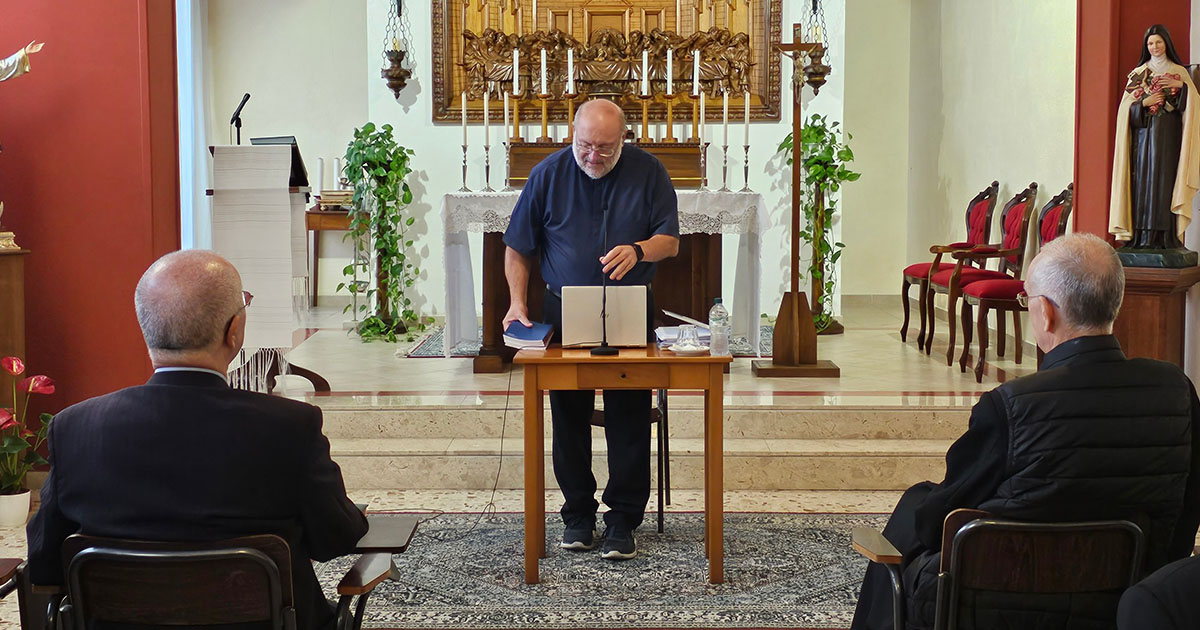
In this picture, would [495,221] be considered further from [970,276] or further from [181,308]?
[181,308]

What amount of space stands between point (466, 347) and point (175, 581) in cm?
539

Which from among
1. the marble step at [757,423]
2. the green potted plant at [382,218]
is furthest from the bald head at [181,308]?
the green potted plant at [382,218]

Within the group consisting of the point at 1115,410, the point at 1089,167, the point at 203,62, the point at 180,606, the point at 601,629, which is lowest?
the point at 601,629

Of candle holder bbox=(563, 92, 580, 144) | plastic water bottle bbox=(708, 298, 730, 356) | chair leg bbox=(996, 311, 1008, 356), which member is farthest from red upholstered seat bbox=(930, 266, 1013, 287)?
plastic water bottle bbox=(708, 298, 730, 356)

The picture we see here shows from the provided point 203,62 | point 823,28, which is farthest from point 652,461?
point 203,62

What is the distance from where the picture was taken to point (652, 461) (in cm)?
513

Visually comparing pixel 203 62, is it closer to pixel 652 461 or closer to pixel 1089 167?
pixel 652 461

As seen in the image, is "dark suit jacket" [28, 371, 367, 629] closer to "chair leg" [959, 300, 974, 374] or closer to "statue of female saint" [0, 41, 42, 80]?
"statue of female saint" [0, 41, 42, 80]

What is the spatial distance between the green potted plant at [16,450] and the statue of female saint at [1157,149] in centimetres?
439

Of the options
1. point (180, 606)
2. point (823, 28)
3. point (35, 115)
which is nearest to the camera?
point (180, 606)

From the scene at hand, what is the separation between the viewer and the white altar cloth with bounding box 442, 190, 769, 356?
254 inches

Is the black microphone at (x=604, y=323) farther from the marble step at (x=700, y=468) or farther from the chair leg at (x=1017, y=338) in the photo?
the chair leg at (x=1017, y=338)

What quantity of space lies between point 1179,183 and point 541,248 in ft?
8.87

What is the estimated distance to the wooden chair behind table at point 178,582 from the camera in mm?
1987
